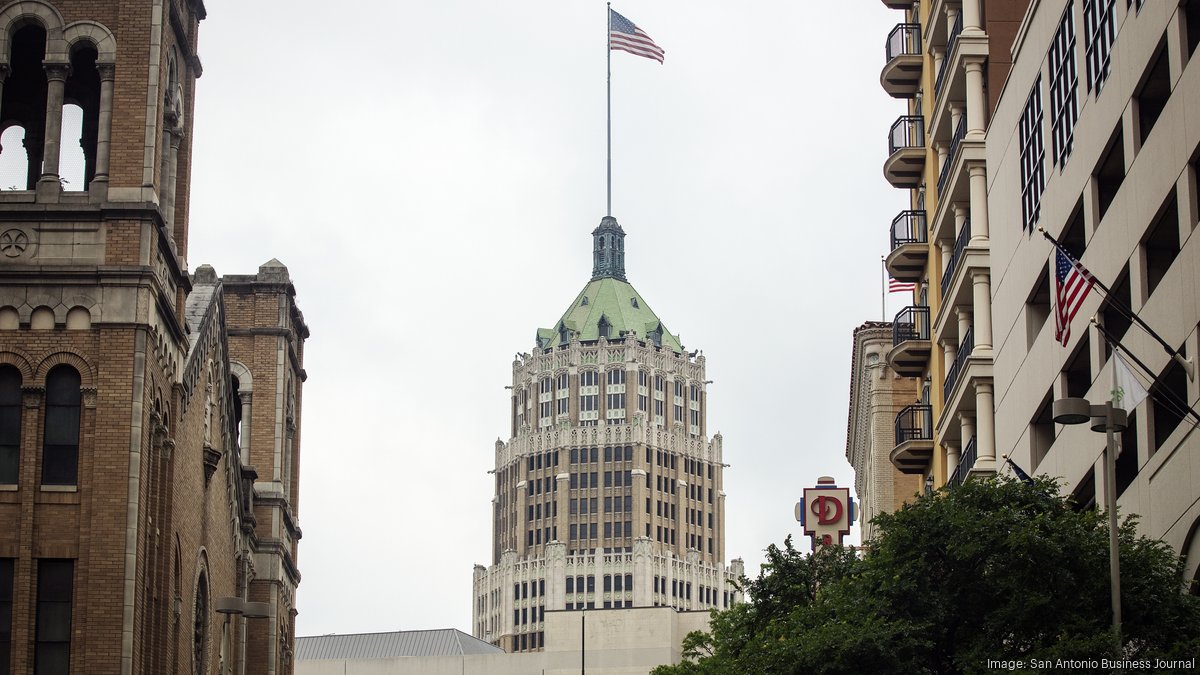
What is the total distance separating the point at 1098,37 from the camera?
45812mm

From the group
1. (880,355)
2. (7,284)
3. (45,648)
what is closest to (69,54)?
(7,284)

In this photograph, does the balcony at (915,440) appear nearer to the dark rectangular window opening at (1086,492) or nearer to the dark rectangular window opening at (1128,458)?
the dark rectangular window opening at (1086,492)

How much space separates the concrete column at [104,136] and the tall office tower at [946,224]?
2286 cm

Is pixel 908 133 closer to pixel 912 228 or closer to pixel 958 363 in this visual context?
pixel 912 228

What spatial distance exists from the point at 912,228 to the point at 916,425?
21.9 ft

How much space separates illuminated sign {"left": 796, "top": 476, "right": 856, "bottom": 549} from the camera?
88125mm

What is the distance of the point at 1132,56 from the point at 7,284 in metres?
22.4

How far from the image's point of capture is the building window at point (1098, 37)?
45000mm

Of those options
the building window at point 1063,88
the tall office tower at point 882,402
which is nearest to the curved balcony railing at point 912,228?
the tall office tower at point 882,402

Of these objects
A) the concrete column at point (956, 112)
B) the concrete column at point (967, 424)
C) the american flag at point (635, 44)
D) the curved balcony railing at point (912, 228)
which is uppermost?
the american flag at point (635, 44)

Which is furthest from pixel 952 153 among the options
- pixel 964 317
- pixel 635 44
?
pixel 635 44

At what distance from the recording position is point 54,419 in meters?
41.2

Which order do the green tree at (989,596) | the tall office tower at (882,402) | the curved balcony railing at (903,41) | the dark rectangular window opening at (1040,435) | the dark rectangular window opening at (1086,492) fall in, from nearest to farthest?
the green tree at (989,596), the dark rectangular window opening at (1086,492), the dark rectangular window opening at (1040,435), the curved balcony railing at (903,41), the tall office tower at (882,402)

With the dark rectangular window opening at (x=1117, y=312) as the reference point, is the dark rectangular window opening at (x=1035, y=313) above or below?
above
